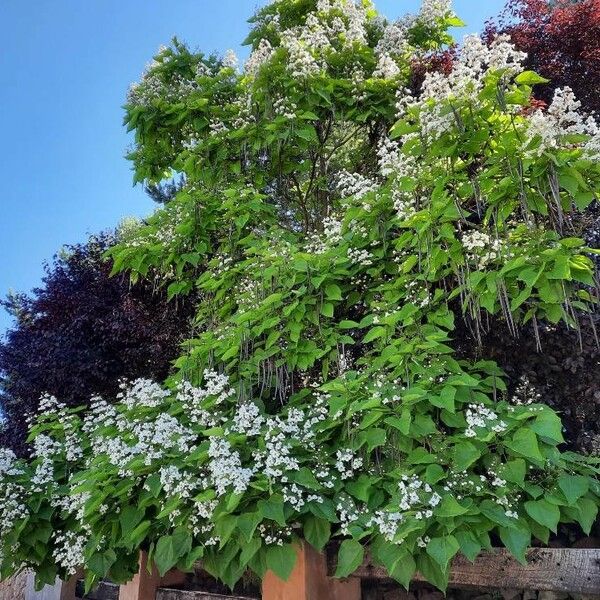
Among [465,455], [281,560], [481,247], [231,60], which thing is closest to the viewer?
[465,455]

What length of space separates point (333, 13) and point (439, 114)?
7.91ft

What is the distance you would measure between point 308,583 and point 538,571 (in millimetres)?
974

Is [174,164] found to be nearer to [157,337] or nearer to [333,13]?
[157,337]

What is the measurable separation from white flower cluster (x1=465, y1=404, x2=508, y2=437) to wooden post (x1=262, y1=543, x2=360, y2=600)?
908 mm

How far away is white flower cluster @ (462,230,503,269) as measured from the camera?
2832 mm

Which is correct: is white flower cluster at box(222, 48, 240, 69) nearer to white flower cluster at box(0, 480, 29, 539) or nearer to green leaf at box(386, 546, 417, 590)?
white flower cluster at box(0, 480, 29, 539)

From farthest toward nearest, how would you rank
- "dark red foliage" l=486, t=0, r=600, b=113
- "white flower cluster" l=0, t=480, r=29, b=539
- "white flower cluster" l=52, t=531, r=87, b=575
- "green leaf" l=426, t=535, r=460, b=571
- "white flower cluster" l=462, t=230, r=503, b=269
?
"dark red foliage" l=486, t=0, r=600, b=113 < "white flower cluster" l=0, t=480, r=29, b=539 < "white flower cluster" l=52, t=531, r=87, b=575 < "white flower cluster" l=462, t=230, r=503, b=269 < "green leaf" l=426, t=535, r=460, b=571

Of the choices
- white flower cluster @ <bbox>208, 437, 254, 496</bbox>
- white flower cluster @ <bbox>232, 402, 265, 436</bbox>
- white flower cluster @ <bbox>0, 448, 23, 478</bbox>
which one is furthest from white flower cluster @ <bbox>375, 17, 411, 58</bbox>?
white flower cluster @ <bbox>0, 448, 23, 478</bbox>

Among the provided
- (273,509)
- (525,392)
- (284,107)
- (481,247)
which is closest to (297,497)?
(273,509)

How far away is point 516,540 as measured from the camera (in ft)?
7.21

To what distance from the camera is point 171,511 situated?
264cm

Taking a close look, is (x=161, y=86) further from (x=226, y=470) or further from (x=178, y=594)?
(x=178, y=594)

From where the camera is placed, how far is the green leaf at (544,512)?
87.7 inches

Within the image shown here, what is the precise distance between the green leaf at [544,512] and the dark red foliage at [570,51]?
2946 mm
